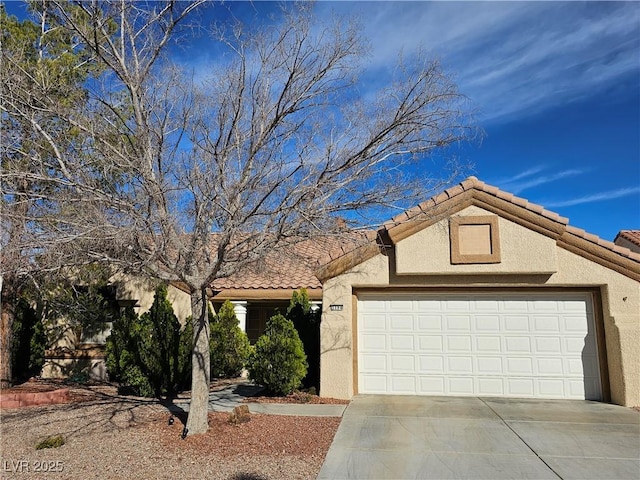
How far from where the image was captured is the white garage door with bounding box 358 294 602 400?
35.7 ft

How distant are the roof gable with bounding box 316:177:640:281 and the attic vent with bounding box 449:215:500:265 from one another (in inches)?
11.0

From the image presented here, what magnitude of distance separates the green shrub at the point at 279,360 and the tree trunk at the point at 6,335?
590cm

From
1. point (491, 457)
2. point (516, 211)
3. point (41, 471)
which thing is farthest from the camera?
point (516, 211)

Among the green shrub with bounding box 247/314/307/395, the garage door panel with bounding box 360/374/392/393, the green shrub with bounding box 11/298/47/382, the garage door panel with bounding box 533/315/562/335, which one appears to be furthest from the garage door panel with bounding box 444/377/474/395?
the green shrub with bounding box 11/298/47/382

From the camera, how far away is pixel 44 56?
10.9 meters

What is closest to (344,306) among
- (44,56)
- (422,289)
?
(422,289)

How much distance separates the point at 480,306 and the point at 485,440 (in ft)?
13.9

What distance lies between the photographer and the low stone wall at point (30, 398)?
1033 centimetres

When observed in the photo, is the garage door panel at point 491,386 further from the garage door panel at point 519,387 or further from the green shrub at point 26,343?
the green shrub at point 26,343

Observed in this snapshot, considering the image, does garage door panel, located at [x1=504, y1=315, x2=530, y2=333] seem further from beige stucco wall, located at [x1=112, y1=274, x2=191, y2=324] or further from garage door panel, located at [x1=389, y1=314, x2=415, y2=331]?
beige stucco wall, located at [x1=112, y1=274, x2=191, y2=324]

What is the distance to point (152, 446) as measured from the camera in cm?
714

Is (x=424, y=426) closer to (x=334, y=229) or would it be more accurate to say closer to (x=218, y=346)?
(x=334, y=229)

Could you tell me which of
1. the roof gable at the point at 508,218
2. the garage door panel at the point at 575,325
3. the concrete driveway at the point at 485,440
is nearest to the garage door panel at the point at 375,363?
the concrete driveway at the point at 485,440

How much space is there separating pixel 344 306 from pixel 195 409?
4426 mm
